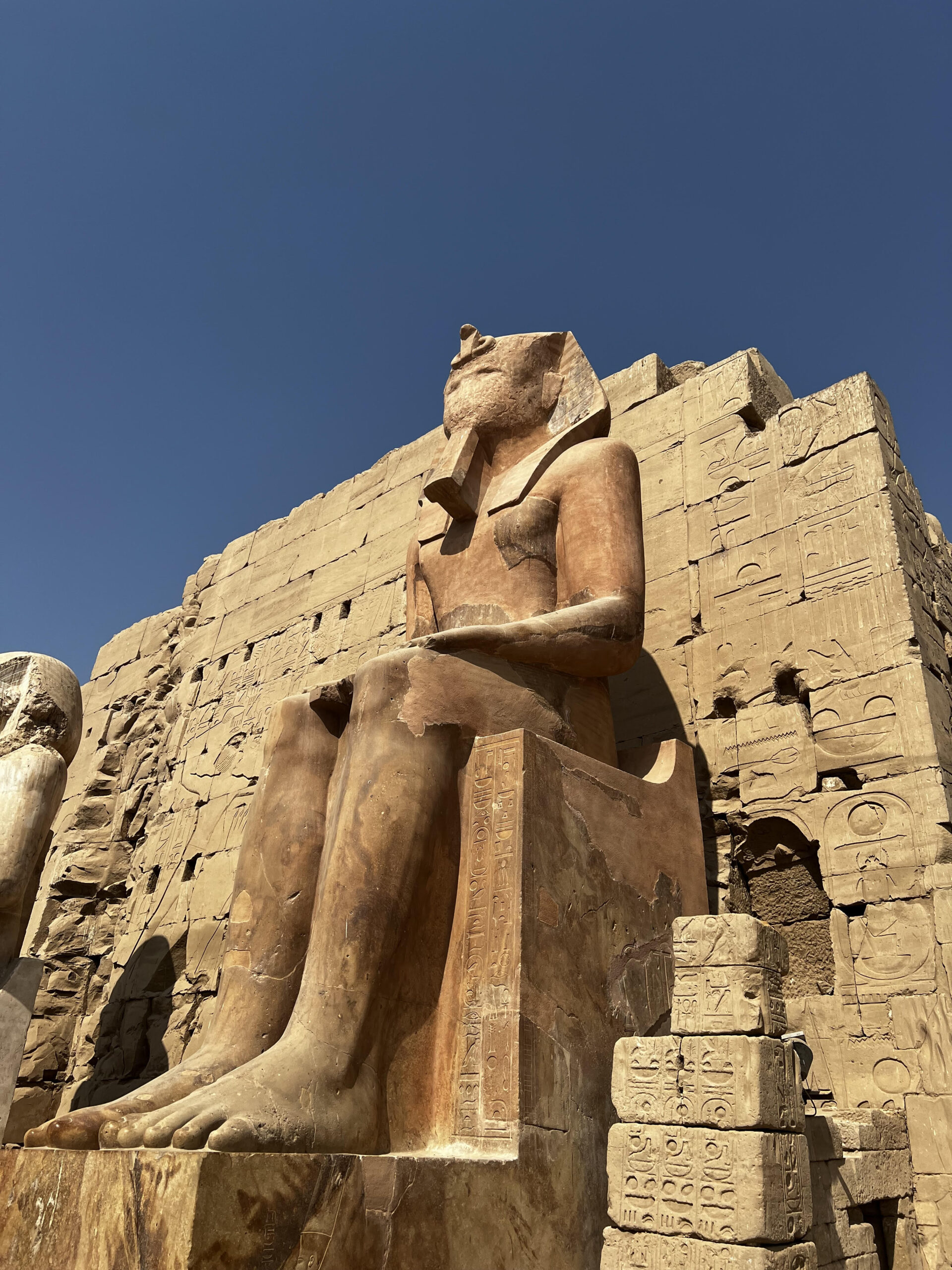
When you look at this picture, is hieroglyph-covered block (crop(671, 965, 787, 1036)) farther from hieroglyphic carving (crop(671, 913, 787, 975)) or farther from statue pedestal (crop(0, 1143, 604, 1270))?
statue pedestal (crop(0, 1143, 604, 1270))

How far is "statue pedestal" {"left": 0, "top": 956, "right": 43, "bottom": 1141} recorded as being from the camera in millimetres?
4379

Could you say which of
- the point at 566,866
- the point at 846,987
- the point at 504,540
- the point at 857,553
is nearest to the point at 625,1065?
the point at 566,866

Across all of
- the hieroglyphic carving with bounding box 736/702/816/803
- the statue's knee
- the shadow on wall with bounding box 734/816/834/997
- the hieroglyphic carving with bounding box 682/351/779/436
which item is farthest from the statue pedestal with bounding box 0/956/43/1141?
the hieroglyphic carving with bounding box 682/351/779/436

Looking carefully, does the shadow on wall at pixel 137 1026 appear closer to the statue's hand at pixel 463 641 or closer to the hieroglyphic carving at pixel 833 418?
the statue's hand at pixel 463 641

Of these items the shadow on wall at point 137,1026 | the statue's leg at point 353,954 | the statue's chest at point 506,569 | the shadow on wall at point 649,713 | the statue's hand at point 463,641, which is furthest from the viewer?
the shadow on wall at point 137,1026

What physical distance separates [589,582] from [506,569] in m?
0.38

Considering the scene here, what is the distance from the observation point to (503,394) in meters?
4.39

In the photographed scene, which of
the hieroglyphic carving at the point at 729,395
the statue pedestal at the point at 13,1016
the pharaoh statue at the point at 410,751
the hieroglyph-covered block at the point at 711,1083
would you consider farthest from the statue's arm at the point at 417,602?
the statue pedestal at the point at 13,1016

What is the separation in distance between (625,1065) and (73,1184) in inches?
52.4

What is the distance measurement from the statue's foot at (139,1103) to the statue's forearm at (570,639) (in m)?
1.33

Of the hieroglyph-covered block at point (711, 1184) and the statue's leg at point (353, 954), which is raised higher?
the statue's leg at point (353, 954)

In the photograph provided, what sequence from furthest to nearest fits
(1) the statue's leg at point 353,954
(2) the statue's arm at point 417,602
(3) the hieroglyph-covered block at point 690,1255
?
(2) the statue's arm at point 417,602, (1) the statue's leg at point 353,954, (3) the hieroglyph-covered block at point 690,1255

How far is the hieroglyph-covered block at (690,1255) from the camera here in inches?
91.4

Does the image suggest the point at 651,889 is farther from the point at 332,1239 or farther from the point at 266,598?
the point at 266,598
